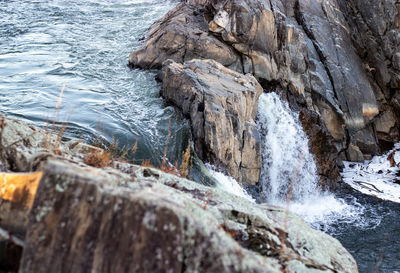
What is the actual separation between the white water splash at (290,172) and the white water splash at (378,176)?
5.87 ft

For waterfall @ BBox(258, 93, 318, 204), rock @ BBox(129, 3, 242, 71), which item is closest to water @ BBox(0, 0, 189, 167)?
rock @ BBox(129, 3, 242, 71)

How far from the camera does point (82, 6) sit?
23.5 m

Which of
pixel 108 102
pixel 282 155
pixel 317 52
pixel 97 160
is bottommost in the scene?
pixel 282 155

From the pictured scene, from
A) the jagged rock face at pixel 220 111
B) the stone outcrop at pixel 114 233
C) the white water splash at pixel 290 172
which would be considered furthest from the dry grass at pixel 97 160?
the white water splash at pixel 290 172

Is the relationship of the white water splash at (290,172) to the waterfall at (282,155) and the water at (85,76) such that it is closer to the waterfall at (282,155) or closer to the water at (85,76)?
the waterfall at (282,155)

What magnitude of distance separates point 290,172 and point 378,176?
16.8 ft

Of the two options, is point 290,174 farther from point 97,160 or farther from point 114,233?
point 114,233

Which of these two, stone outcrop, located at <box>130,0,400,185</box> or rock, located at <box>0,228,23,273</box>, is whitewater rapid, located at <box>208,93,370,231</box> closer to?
stone outcrop, located at <box>130,0,400,185</box>

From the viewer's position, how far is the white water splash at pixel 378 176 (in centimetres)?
1375

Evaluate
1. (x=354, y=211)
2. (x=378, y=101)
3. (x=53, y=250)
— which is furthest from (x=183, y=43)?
(x=53, y=250)

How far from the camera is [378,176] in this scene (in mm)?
15461

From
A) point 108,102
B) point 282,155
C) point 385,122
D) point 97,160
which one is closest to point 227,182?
point 282,155

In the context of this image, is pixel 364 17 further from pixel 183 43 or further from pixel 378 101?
pixel 183 43

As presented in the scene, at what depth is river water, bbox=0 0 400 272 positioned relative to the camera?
9789 millimetres
